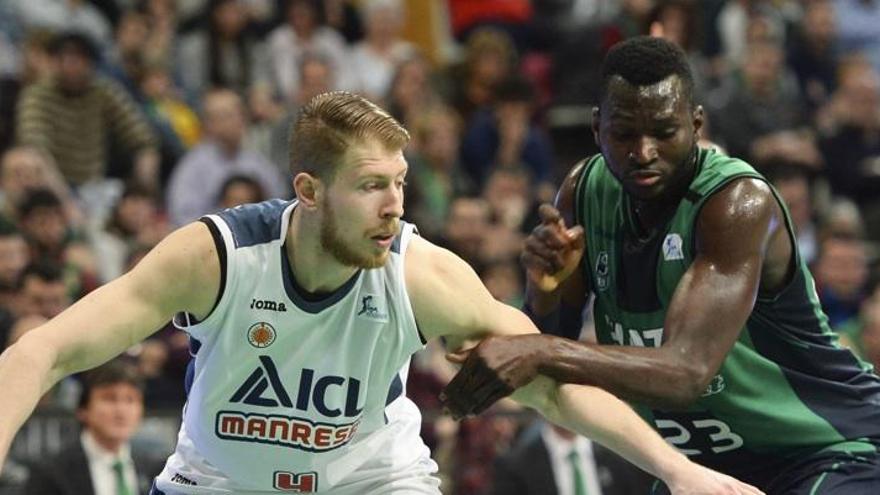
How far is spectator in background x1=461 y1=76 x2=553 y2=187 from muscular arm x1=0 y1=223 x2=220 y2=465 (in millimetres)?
8441

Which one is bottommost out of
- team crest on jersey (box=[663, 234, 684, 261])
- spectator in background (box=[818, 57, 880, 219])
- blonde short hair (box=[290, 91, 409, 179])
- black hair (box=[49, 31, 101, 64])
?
spectator in background (box=[818, 57, 880, 219])

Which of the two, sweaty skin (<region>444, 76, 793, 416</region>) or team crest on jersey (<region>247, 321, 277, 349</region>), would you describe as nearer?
sweaty skin (<region>444, 76, 793, 416</region>)

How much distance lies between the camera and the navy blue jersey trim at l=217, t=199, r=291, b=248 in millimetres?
5492

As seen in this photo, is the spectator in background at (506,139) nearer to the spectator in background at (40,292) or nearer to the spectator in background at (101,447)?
the spectator in background at (40,292)

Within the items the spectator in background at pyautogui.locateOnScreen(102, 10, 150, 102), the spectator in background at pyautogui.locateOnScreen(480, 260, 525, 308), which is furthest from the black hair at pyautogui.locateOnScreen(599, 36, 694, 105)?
→ the spectator in background at pyautogui.locateOnScreen(102, 10, 150, 102)

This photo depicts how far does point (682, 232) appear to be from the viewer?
5.59 m

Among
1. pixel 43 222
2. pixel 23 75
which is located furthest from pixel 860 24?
pixel 43 222

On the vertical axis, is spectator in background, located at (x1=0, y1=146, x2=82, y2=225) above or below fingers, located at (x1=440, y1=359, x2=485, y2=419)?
below

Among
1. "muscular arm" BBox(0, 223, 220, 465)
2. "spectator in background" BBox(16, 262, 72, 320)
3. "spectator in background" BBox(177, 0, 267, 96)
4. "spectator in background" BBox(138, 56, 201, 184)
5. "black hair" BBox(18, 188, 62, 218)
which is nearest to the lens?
"muscular arm" BBox(0, 223, 220, 465)

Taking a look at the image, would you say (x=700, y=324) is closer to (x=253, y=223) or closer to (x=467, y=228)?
(x=253, y=223)

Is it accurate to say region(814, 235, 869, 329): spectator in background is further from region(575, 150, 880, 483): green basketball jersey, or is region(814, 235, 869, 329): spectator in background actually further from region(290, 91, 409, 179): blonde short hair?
region(290, 91, 409, 179): blonde short hair

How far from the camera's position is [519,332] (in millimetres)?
5438

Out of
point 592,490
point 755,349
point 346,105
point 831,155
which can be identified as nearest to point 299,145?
point 346,105

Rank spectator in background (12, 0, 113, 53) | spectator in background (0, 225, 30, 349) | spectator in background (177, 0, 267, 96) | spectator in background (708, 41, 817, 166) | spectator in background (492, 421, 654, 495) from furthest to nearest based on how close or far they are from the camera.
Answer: spectator in background (177, 0, 267, 96) → spectator in background (708, 41, 817, 166) → spectator in background (12, 0, 113, 53) → spectator in background (0, 225, 30, 349) → spectator in background (492, 421, 654, 495)
